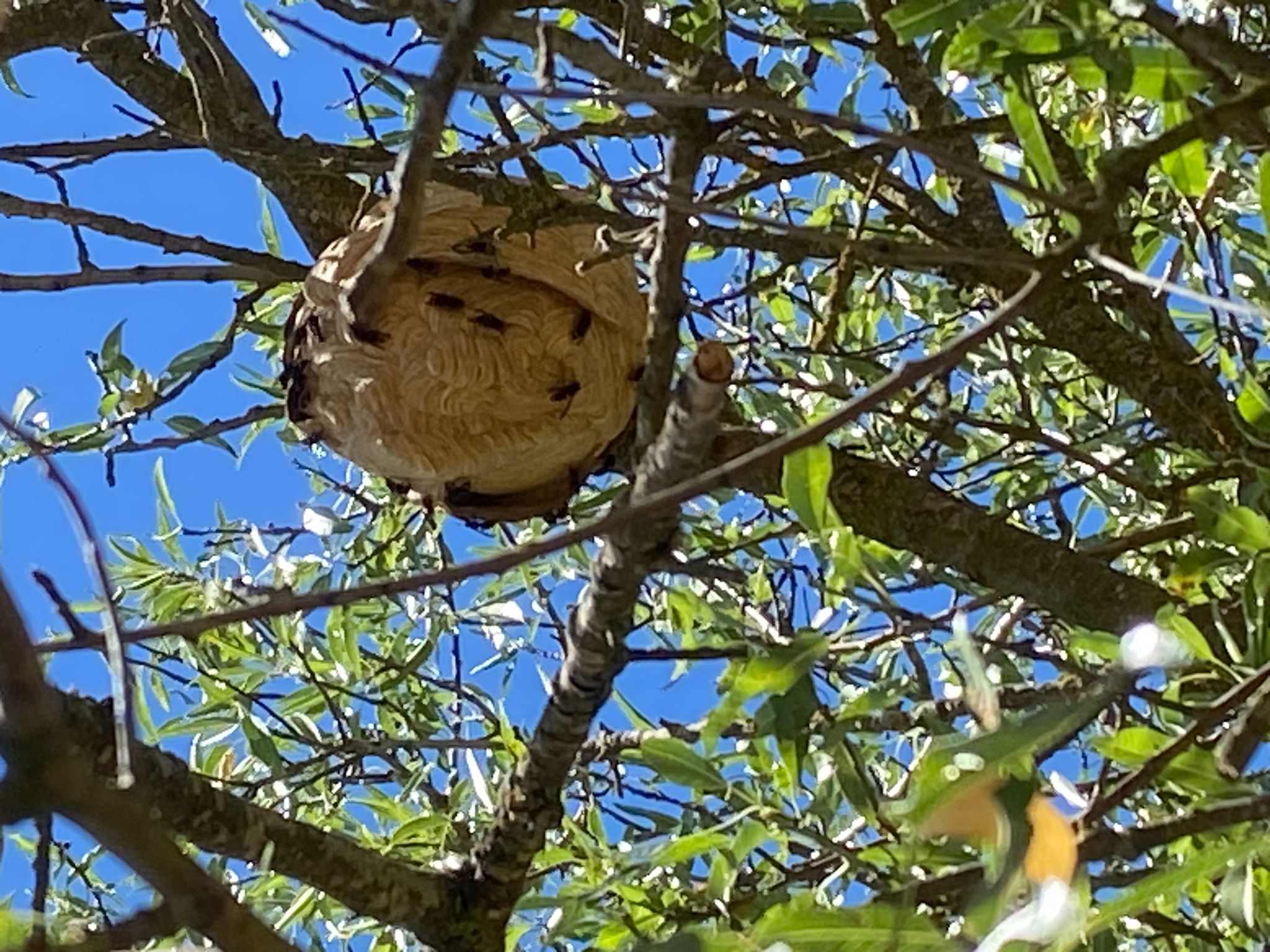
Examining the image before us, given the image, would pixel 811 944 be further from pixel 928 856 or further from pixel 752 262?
pixel 752 262

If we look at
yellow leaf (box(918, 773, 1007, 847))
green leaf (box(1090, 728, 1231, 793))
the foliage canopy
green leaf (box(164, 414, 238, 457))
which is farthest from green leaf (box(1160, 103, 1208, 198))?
green leaf (box(164, 414, 238, 457))

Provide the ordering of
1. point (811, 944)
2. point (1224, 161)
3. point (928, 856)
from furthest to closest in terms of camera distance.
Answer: point (1224, 161), point (928, 856), point (811, 944)

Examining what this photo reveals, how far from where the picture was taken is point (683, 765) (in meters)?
0.85

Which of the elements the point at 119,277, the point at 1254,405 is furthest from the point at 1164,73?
the point at 119,277

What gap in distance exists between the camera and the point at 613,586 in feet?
2.63

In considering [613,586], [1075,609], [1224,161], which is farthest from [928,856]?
[1224,161]

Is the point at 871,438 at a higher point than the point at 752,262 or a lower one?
lower

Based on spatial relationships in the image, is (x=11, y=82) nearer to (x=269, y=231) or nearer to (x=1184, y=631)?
(x=269, y=231)

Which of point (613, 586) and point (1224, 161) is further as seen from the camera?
point (1224, 161)

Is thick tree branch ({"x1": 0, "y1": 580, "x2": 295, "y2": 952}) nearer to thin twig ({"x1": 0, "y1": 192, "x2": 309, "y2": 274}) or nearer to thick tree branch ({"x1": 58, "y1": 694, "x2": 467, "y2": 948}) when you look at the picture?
thick tree branch ({"x1": 58, "y1": 694, "x2": 467, "y2": 948})

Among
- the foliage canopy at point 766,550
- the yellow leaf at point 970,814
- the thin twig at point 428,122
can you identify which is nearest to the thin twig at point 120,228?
the foliage canopy at point 766,550

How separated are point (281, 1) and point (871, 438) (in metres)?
0.79

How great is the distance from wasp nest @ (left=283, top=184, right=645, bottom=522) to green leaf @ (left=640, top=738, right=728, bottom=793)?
0.97 ft

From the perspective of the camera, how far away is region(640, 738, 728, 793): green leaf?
84 centimetres
